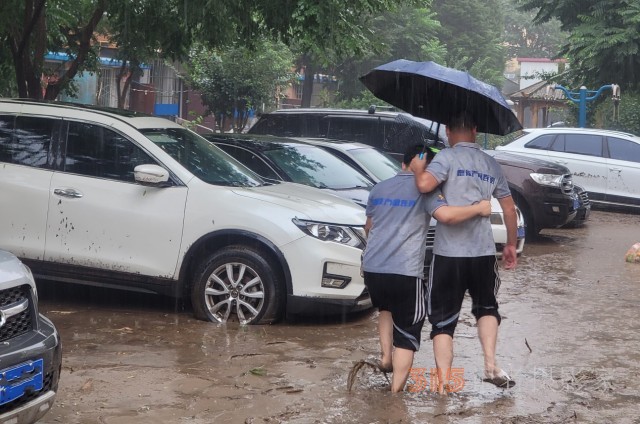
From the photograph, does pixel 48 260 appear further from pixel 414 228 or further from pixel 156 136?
pixel 414 228

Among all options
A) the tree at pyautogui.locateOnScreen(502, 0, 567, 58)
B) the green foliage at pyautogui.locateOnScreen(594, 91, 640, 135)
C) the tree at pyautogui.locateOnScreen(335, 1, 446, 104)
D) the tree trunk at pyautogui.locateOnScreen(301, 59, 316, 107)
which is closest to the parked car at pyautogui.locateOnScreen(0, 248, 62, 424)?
the green foliage at pyautogui.locateOnScreen(594, 91, 640, 135)

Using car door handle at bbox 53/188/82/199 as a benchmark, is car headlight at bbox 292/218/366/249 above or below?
below

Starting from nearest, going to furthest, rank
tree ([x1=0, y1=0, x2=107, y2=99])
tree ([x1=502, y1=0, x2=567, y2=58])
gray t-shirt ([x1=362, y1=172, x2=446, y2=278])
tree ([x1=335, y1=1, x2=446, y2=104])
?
1. gray t-shirt ([x1=362, y1=172, x2=446, y2=278])
2. tree ([x1=0, y1=0, x2=107, y2=99])
3. tree ([x1=335, y1=1, x2=446, y2=104])
4. tree ([x1=502, y1=0, x2=567, y2=58])

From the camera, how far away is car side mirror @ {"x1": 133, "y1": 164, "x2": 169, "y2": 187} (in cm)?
765

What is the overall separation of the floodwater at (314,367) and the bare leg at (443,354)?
0.13m

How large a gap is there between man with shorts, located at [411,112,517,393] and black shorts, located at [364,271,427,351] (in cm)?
Result: 7

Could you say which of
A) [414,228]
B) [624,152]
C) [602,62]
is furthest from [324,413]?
[602,62]

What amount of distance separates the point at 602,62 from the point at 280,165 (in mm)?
15315

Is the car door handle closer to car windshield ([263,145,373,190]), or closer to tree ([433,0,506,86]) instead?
car windshield ([263,145,373,190])

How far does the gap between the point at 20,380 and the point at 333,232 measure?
365 cm

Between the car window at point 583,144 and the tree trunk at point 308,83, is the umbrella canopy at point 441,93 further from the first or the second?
the tree trunk at point 308,83

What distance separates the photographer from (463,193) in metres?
5.75

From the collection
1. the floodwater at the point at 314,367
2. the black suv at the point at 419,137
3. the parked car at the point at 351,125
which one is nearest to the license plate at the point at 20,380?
the floodwater at the point at 314,367

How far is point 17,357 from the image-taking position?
4.40m
